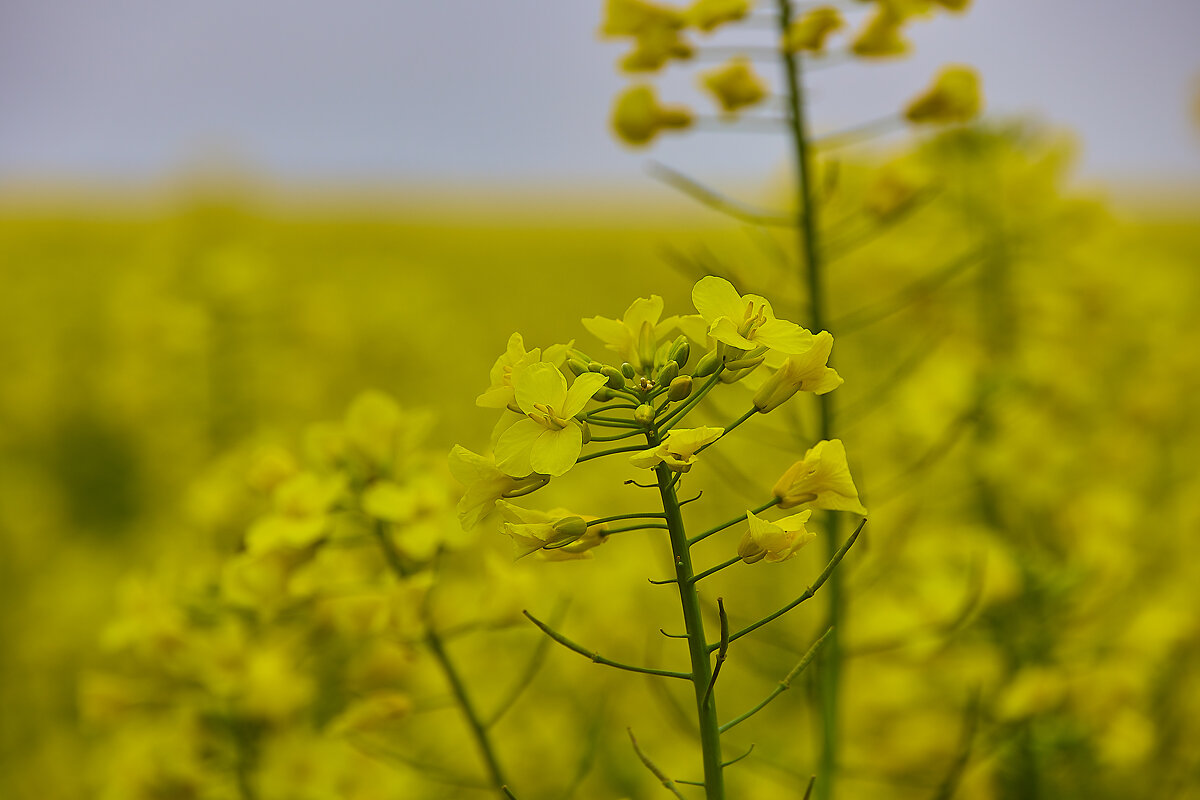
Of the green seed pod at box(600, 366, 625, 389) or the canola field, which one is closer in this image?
the green seed pod at box(600, 366, 625, 389)

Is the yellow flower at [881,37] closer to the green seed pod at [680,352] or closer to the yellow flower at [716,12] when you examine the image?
the yellow flower at [716,12]

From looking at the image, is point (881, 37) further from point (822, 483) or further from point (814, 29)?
point (822, 483)

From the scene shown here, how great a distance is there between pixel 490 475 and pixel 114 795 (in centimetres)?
Answer: 135

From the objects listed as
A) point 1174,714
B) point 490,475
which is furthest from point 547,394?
point 1174,714

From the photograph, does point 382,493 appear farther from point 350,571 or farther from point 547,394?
point 547,394

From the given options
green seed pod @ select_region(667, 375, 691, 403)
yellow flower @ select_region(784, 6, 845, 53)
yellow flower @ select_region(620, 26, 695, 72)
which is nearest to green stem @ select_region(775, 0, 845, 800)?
yellow flower @ select_region(784, 6, 845, 53)

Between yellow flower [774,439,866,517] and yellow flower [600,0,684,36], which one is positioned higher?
yellow flower [600,0,684,36]

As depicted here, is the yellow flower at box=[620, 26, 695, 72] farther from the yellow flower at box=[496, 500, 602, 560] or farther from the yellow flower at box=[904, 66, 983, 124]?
the yellow flower at box=[496, 500, 602, 560]

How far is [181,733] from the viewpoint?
5.74 feet

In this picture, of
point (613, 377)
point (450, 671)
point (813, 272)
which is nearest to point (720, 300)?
point (613, 377)

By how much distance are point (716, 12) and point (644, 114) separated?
234 millimetres

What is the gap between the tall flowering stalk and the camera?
0.95m

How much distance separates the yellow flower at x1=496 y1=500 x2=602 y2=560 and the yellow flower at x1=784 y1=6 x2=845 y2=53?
911 millimetres

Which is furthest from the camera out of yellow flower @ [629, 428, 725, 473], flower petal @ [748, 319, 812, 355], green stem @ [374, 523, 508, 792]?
green stem @ [374, 523, 508, 792]
